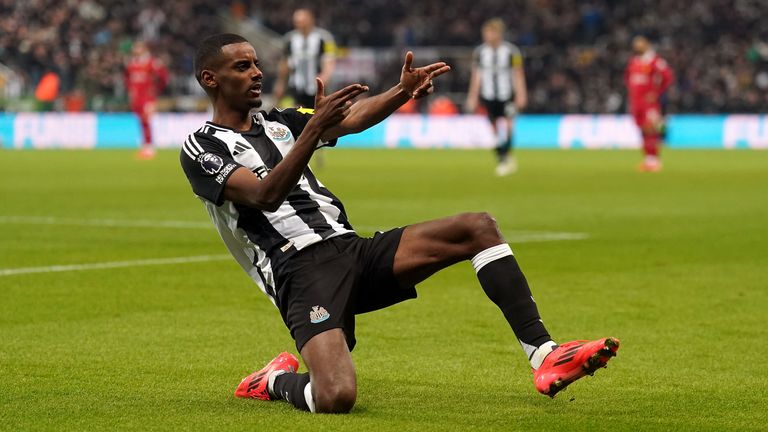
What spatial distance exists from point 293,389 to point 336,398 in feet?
1.01

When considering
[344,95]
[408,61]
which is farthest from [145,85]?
[344,95]

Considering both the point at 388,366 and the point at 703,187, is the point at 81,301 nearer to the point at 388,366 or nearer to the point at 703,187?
the point at 388,366

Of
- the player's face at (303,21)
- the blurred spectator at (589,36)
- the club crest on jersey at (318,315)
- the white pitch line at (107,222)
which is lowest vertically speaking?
the blurred spectator at (589,36)

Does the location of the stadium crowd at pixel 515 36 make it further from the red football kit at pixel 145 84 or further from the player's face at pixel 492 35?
the player's face at pixel 492 35

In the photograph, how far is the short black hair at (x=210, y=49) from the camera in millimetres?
5762

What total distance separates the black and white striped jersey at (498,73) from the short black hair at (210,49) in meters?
17.7

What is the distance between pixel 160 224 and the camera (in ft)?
43.8

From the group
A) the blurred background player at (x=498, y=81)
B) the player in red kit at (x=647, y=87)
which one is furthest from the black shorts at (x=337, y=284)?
the player in red kit at (x=647, y=87)

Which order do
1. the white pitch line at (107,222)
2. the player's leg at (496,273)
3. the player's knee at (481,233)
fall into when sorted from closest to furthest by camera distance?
the player's leg at (496,273) → the player's knee at (481,233) → the white pitch line at (107,222)

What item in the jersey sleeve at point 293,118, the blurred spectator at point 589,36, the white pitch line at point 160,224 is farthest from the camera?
the blurred spectator at point 589,36

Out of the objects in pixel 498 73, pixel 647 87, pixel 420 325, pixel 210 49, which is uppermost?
pixel 210 49

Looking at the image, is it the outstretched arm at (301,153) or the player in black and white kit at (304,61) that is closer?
the outstretched arm at (301,153)

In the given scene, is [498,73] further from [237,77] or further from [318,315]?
[318,315]

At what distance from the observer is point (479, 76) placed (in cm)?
2373
